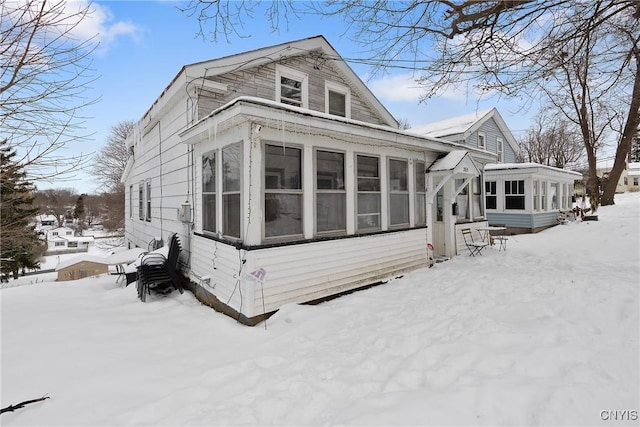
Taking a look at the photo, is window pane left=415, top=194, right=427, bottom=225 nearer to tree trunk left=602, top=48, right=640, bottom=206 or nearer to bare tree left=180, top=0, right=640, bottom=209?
bare tree left=180, top=0, right=640, bottom=209

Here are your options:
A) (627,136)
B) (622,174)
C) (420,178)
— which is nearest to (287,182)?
(420,178)

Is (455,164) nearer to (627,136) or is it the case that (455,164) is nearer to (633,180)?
(627,136)

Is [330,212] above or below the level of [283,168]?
below

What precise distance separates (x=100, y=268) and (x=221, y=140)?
12469 millimetres

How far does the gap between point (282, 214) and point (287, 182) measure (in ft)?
1.69

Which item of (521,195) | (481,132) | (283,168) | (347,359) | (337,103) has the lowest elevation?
(347,359)

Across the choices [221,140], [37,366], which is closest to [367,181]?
[221,140]

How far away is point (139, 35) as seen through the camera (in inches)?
203

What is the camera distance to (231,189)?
4.92 metres

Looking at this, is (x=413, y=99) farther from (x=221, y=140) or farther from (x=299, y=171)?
(x=221, y=140)

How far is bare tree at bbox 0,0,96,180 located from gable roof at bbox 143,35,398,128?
285cm

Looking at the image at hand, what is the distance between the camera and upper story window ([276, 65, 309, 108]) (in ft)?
24.4

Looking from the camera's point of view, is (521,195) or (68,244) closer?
(521,195)

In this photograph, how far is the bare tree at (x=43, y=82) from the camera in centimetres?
298
